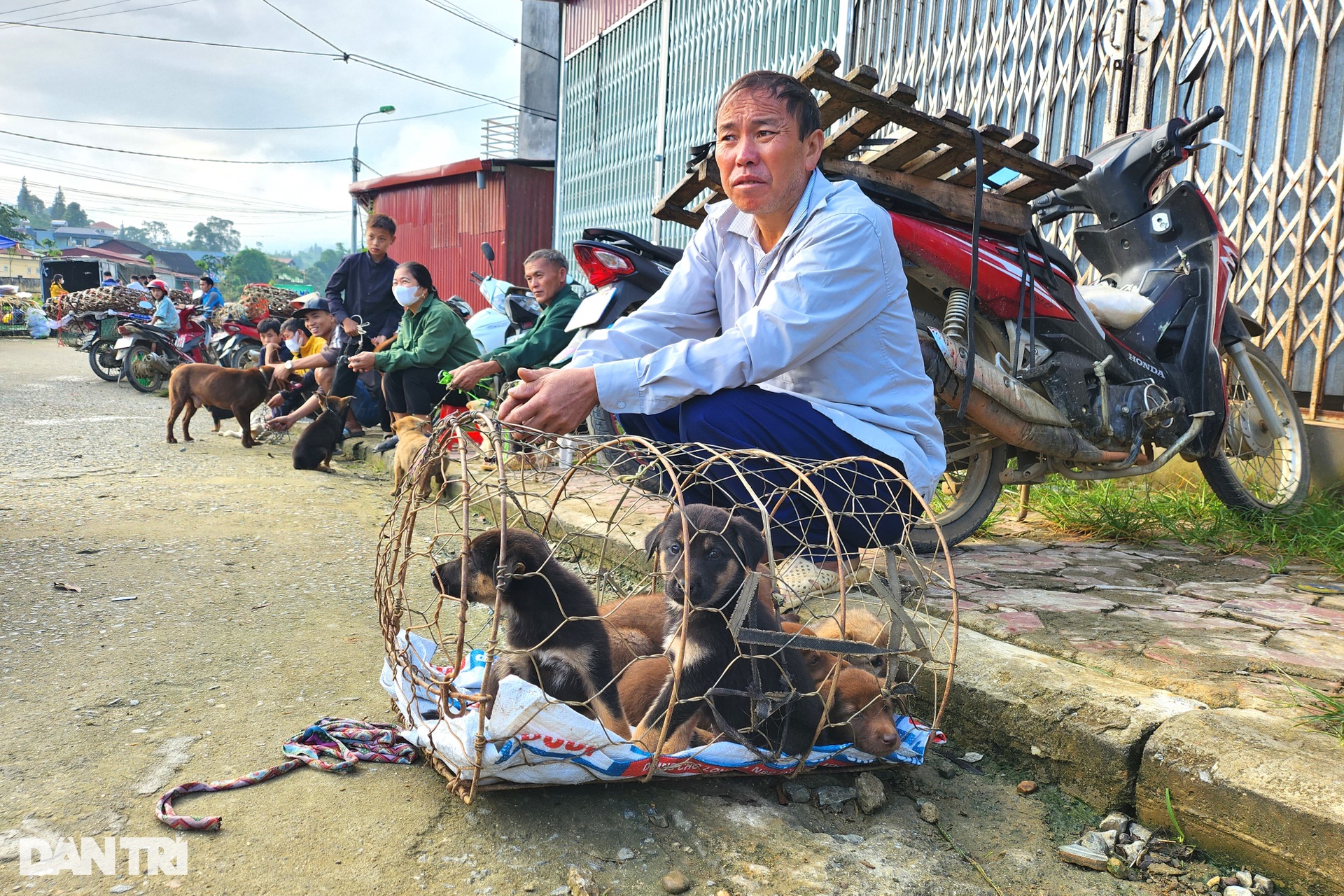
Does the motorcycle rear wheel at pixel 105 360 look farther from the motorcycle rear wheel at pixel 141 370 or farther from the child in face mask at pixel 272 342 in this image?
the child in face mask at pixel 272 342

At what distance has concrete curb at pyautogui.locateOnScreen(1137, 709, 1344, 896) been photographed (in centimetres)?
162

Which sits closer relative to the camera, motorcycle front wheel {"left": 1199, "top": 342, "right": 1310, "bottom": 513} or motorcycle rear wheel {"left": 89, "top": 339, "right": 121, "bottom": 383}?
motorcycle front wheel {"left": 1199, "top": 342, "right": 1310, "bottom": 513}

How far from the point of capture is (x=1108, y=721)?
2020 mm

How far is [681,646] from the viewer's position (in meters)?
1.78

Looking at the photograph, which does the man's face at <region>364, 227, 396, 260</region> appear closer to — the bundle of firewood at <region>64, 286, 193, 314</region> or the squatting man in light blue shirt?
the squatting man in light blue shirt

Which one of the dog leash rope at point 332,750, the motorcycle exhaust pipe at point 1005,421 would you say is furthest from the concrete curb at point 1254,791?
the dog leash rope at point 332,750

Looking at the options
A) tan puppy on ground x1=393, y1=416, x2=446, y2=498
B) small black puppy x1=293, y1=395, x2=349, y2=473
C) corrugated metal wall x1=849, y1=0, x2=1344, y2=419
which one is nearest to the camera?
corrugated metal wall x1=849, y1=0, x2=1344, y2=419

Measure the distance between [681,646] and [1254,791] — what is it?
3.76 ft

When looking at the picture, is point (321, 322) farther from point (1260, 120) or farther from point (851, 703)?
point (1260, 120)

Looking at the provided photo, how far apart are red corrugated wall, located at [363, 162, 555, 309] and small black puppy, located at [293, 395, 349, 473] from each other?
755 cm

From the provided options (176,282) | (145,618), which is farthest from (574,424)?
(176,282)

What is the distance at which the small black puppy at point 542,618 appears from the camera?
225 cm

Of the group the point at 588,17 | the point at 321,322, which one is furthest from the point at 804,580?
the point at 588,17

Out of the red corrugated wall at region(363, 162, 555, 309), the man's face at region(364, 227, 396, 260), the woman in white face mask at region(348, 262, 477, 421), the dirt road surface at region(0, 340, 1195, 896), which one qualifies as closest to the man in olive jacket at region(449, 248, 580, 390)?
the woman in white face mask at region(348, 262, 477, 421)
